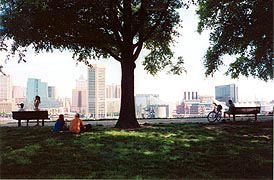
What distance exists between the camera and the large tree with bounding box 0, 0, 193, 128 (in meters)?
11.9

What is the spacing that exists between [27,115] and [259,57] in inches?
406

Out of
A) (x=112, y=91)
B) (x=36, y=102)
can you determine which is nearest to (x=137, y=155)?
(x=36, y=102)

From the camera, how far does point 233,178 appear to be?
7.27 m

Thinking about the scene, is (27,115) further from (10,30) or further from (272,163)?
(272,163)

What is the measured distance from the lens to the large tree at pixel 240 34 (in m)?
13.3

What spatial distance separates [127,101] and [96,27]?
10.6 ft

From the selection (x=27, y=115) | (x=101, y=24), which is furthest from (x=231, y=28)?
(x=27, y=115)

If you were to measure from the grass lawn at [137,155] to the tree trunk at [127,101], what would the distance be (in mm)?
1959

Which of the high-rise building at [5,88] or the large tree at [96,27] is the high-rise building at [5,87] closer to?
the high-rise building at [5,88]

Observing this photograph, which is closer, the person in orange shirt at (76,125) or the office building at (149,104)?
the person in orange shirt at (76,125)

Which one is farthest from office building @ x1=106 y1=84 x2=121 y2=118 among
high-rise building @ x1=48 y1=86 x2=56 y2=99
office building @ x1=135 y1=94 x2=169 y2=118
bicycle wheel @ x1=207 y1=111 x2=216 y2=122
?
bicycle wheel @ x1=207 y1=111 x2=216 y2=122

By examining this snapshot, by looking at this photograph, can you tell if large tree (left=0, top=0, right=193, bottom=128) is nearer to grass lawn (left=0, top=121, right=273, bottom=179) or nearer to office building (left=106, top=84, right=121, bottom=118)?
office building (left=106, top=84, right=121, bottom=118)

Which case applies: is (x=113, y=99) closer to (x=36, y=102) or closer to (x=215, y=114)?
(x=36, y=102)

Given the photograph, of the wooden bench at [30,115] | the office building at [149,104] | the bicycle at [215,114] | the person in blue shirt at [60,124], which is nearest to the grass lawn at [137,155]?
the person in blue shirt at [60,124]
